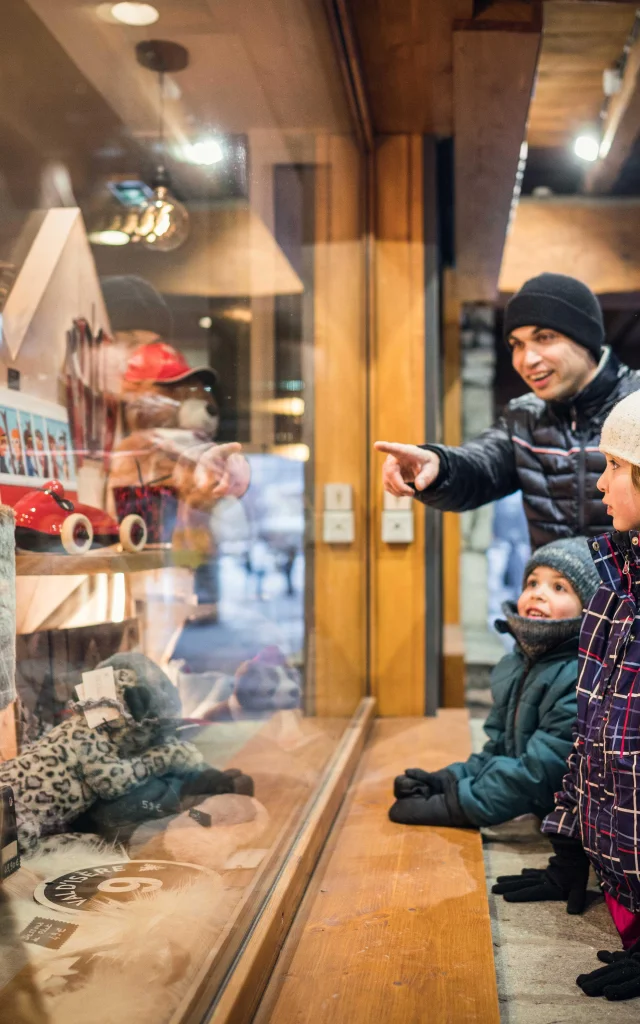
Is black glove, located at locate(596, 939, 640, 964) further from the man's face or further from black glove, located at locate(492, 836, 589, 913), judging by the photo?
the man's face

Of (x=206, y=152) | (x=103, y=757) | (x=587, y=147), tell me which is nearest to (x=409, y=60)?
(x=587, y=147)

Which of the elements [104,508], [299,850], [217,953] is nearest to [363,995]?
[217,953]

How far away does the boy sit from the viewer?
1627 millimetres

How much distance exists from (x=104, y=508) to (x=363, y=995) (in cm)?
78

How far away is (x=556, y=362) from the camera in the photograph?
181cm

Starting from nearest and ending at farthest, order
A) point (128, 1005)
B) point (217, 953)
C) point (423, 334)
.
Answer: point (128, 1005) < point (217, 953) < point (423, 334)

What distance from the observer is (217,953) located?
1.05 m

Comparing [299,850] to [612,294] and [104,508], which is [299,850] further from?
[612,294]

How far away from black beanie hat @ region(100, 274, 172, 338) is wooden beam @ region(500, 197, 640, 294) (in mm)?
944

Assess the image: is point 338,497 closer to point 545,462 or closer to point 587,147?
point 545,462

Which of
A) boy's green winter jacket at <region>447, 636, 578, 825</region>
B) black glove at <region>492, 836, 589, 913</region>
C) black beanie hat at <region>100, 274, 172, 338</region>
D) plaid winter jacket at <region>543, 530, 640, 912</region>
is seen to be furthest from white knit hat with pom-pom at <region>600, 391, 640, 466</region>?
black beanie hat at <region>100, 274, 172, 338</region>

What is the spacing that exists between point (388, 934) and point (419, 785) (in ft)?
1.76

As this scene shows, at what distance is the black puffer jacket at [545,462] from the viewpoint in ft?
5.91

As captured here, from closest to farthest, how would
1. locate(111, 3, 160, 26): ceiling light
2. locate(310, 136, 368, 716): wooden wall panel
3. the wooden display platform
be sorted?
the wooden display platform < locate(111, 3, 160, 26): ceiling light < locate(310, 136, 368, 716): wooden wall panel
